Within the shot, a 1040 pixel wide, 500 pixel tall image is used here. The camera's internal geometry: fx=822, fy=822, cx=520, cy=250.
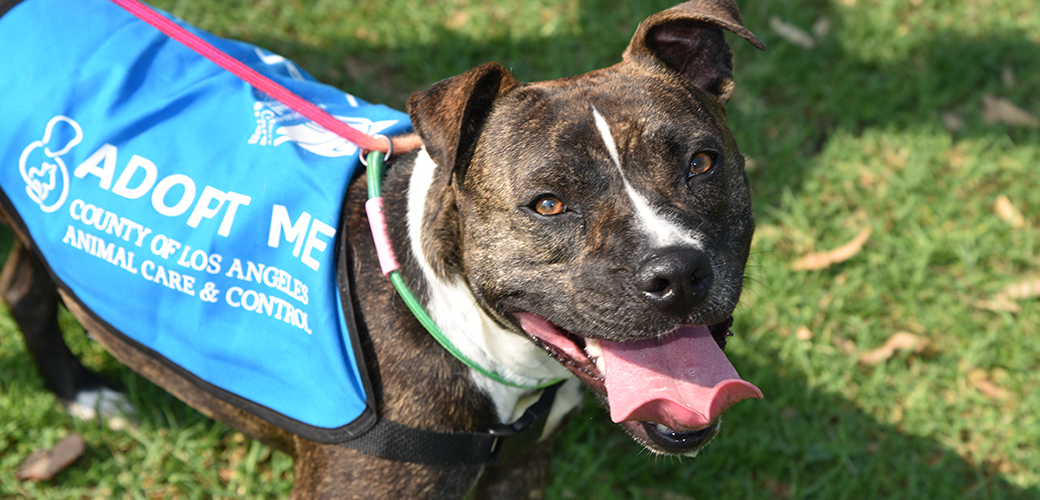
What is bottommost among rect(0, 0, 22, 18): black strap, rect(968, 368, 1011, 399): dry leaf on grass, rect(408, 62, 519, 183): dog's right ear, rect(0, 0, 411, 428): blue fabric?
rect(968, 368, 1011, 399): dry leaf on grass

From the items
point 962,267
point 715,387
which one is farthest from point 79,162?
point 962,267

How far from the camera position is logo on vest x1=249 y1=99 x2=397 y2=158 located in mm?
2863

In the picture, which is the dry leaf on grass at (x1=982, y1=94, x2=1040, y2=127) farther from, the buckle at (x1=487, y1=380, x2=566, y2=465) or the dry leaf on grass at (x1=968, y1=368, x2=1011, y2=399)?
the buckle at (x1=487, y1=380, x2=566, y2=465)

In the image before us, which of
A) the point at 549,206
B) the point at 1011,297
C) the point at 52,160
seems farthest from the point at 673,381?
the point at 1011,297

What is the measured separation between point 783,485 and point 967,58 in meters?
3.94

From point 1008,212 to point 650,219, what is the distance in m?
3.83

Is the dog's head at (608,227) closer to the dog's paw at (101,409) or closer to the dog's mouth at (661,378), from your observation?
the dog's mouth at (661,378)

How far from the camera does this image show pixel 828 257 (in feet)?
15.2

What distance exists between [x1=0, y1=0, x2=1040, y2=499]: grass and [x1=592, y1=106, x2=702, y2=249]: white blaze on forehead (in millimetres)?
587

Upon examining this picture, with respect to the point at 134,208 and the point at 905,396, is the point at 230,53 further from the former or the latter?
the point at 905,396

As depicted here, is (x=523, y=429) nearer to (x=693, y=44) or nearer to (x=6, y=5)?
(x=693, y=44)

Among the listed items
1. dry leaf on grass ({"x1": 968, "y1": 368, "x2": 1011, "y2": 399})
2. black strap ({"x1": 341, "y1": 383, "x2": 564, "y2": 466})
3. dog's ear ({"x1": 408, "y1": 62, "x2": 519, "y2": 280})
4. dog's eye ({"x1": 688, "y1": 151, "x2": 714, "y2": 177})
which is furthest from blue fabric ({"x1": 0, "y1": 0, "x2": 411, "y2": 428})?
dry leaf on grass ({"x1": 968, "y1": 368, "x2": 1011, "y2": 399})

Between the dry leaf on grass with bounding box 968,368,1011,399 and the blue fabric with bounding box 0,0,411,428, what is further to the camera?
the dry leaf on grass with bounding box 968,368,1011,399

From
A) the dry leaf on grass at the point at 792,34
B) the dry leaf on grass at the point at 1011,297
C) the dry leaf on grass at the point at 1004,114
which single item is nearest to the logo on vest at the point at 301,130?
the dry leaf on grass at the point at 1011,297
